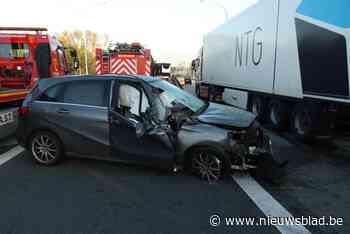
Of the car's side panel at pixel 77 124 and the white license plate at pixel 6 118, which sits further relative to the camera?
the white license plate at pixel 6 118

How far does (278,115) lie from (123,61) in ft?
34.5

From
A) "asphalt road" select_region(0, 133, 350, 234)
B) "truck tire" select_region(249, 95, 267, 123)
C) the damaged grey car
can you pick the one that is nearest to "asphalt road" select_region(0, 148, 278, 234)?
"asphalt road" select_region(0, 133, 350, 234)

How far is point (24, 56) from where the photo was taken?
10547 mm

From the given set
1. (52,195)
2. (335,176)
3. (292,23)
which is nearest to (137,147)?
(52,195)

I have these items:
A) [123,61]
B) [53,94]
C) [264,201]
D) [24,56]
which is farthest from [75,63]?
[264,201]

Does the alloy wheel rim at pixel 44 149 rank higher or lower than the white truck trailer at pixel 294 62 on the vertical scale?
lower

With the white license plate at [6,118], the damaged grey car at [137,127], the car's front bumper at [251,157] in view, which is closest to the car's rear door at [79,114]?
the damaged grey car at [137,127]

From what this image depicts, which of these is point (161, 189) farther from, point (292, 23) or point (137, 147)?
point (292, 23)

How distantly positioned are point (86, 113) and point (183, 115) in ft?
5.27

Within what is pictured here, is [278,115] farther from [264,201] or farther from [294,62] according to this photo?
[264,201]
